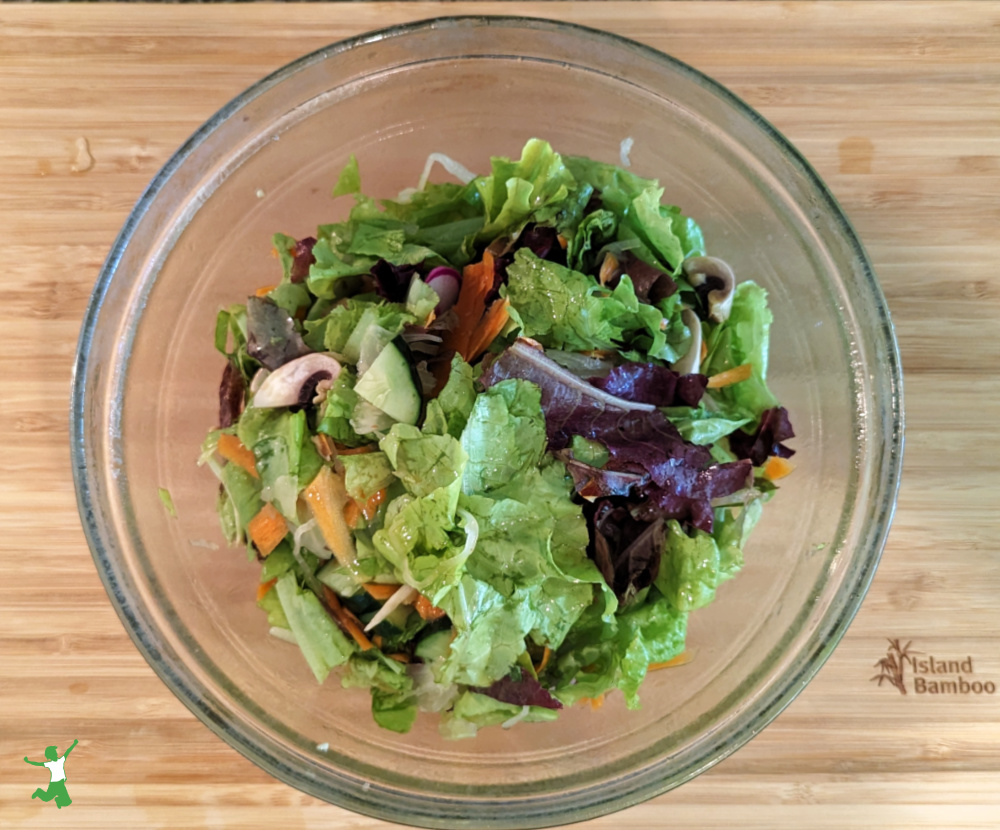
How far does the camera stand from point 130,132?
1.79 m

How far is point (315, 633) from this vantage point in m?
1.44

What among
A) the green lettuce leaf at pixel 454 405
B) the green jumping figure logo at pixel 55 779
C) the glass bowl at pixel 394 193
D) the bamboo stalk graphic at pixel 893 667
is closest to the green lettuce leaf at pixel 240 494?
the glass bowl at pixel 394 193

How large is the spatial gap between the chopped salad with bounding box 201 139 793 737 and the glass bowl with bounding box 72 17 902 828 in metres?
0.13

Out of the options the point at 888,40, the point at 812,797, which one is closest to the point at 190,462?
the point at 812,797

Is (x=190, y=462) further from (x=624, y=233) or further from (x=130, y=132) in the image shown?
(x=624, y=233)

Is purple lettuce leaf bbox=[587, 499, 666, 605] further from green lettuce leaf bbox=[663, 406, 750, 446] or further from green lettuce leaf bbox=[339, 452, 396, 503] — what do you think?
green lettuce leaf bbox=[339, 452, 396, 503]

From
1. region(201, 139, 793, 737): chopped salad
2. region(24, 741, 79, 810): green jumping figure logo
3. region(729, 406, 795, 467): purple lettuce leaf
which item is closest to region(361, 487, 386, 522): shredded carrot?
region(201, 139, 793, 737): chopped salad

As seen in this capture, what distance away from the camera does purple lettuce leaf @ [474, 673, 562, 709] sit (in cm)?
139

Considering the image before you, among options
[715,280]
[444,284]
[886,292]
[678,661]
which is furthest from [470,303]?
[886,292]

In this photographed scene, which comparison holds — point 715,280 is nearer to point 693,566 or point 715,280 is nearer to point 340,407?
point 693,566

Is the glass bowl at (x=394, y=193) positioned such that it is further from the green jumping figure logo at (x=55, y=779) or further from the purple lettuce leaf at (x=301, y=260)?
the green jumping figure logo at (x=55, y=779)

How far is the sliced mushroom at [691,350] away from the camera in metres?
1.49

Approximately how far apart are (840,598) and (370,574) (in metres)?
0.93

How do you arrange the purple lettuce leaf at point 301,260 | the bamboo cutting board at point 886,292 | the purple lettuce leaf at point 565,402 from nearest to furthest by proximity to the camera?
the purple lettuce leaf at point 565,402 → the purple lettuce leaf at point 301,260 → the bamboo cutting board at point 886,292
